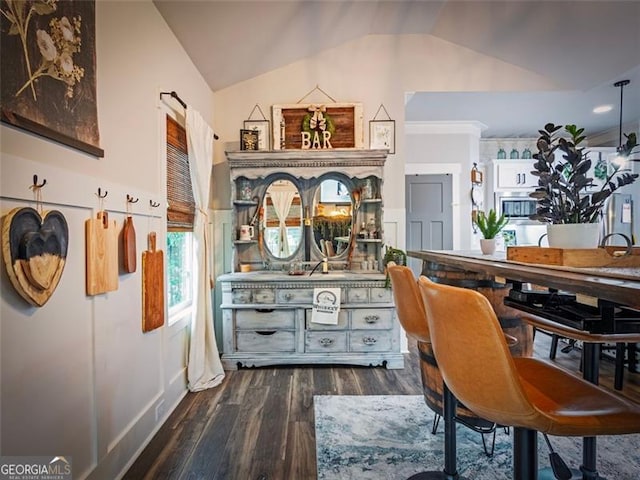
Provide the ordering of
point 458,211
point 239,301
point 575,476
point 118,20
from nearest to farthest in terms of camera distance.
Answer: point 575,476
point 118,20
point 239,301
point 458,211

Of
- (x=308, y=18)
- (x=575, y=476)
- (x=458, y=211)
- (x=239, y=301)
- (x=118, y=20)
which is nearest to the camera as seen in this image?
(x=575, y=476)

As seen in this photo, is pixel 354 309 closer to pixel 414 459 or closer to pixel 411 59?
pixel 414 459

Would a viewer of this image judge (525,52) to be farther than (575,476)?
Yes

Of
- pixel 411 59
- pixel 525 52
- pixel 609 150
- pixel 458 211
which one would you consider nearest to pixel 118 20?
pixel 411 59

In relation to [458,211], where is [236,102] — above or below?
above

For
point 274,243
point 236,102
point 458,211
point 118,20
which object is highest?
point 236,102

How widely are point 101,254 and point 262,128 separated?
230 cm

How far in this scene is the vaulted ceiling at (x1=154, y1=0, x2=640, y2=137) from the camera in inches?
99.2

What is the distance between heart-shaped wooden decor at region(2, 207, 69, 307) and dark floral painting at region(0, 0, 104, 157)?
0.30m

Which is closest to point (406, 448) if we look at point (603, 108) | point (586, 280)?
point (586, 280)

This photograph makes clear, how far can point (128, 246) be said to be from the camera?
5.58 feet

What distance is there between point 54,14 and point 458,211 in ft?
14.9

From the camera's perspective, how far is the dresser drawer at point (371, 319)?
2961 millimetres

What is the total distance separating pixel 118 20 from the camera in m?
1.68
